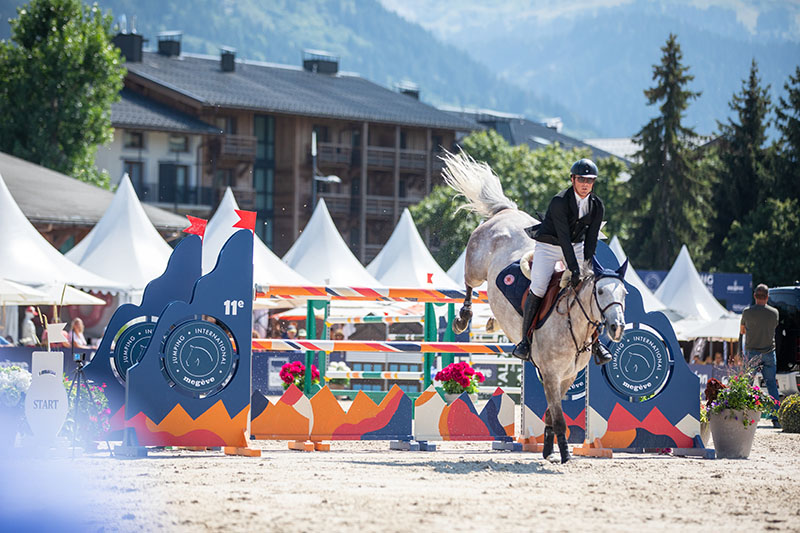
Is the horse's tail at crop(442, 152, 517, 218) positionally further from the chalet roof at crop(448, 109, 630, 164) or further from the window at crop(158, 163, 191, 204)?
the chalet roof at crop(448, 109, 630, 164)

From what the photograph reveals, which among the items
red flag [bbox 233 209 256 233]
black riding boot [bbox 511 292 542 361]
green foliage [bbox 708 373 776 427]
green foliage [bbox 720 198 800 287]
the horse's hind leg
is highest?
green foliage [bbox 720 198 800 287]

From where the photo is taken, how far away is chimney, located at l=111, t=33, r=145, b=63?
60.2 meters

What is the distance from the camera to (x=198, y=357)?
→ 33.1 ft

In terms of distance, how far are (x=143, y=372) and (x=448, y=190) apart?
1684 inches

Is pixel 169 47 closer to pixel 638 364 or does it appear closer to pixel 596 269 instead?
pixel 638 364

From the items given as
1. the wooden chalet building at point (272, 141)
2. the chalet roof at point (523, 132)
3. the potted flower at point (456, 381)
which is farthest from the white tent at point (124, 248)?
the chalet roof at point (523, 132)

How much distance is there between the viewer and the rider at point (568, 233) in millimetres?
9438

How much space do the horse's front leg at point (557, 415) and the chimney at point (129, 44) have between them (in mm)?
53986

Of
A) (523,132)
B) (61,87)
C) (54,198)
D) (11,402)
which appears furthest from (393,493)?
(523,132)

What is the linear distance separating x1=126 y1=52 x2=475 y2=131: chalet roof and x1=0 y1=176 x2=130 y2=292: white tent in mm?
36890

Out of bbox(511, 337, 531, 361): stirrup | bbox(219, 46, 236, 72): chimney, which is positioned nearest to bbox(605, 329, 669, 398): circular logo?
bbox(511, 337, 531, 361): stirrup

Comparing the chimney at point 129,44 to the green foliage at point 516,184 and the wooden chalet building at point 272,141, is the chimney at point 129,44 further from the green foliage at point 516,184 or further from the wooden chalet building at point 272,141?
the green foliage at point 516,184

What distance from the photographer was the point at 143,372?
993 cm

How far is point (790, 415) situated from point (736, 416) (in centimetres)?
439
